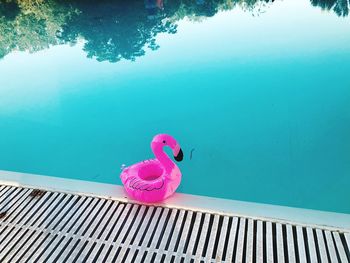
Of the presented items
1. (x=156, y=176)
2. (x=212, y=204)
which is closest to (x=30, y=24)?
(x=156, y=176)

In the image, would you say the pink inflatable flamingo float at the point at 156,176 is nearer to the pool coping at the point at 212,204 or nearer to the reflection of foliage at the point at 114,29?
the pool coping at the point at 212,204

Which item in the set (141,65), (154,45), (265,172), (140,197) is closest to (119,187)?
(140,197)

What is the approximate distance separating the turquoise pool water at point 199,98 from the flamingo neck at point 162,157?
0.75m

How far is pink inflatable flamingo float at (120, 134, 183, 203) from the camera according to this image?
2.28 meters

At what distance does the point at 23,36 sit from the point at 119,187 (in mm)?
7009

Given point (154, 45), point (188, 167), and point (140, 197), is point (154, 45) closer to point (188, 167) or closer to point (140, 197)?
point (188, 167)

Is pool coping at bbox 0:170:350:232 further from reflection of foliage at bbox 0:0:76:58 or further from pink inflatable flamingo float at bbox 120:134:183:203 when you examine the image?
reflection of foliage at bbox 0:0:76:58

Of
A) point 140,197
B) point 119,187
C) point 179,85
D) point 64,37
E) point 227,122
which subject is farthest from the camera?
point 64,37

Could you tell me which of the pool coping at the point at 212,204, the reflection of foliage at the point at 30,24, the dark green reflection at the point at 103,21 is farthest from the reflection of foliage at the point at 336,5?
the pool coping at the point at 212,204

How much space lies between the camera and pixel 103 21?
329 inches

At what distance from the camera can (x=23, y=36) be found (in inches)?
315

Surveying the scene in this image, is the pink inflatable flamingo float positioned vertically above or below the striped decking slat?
above

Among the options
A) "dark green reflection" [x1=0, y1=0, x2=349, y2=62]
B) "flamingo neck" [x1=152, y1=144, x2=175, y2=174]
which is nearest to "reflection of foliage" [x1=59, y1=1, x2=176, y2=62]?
"dark green reflection" [x1=0, y1=0, x2=349, y2=62]

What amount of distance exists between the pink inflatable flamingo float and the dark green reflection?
4.20m
